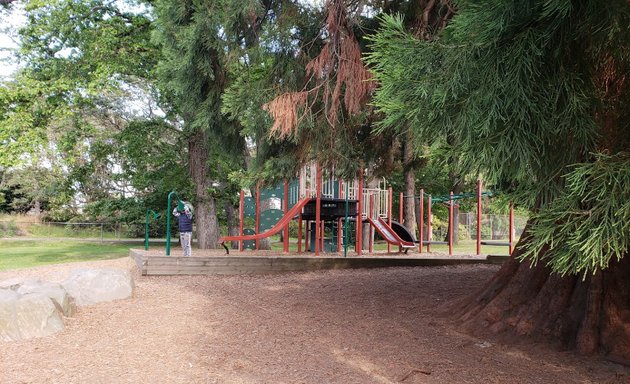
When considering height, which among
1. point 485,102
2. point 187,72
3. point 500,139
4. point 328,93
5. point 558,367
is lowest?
point 558,367

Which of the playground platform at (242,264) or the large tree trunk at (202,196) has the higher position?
the large tree trunk at (202,196)

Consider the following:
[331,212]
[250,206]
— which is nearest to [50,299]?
[331,212]

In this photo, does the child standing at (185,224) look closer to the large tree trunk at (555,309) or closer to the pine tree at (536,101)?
the large tree trunk at (555,309)

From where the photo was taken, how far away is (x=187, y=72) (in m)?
8.00

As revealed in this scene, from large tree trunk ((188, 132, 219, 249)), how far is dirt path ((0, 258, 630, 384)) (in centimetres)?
857

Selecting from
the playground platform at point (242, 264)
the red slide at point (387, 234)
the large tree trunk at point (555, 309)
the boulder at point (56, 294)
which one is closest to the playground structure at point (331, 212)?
the red slide at point (387, 234)

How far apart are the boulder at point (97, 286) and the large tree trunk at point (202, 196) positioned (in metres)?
8.73

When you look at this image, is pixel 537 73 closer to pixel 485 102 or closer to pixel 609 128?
pixel 485 102

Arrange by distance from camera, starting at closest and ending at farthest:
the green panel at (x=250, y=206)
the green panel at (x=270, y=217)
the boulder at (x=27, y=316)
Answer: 1. the boulder at (x=27, y=316)
2. the green panel at (x=270, y=217)
3. the green panel at (x=250, y=206)

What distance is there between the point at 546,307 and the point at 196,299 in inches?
174

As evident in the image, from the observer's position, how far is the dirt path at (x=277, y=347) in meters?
4.14

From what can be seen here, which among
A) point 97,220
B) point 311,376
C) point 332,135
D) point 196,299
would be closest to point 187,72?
point 332,135

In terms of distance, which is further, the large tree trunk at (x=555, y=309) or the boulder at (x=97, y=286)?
the boulder at (x=97, y=286)

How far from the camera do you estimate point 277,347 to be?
4926 mm
